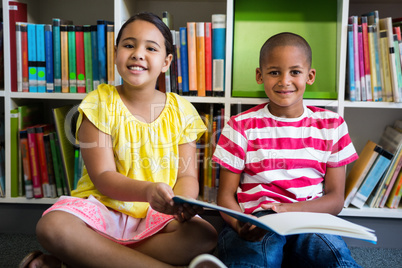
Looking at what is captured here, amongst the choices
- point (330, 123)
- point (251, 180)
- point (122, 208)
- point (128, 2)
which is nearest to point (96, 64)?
point (128, 2)

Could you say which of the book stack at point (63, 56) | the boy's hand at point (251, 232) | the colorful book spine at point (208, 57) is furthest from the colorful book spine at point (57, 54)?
the boy's hand at point (251, 232)

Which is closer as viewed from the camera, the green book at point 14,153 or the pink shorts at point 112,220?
the pink shorts at point 112,220

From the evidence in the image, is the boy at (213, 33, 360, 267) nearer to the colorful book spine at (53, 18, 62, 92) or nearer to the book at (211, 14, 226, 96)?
the book at (211, 14, 226, 96)

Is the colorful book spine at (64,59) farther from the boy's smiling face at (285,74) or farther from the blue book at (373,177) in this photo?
the blue book at (373,177)

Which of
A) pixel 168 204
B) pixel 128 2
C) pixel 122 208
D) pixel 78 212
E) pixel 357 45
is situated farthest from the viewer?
pixel 128 2

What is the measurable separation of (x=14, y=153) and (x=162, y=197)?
795 mm

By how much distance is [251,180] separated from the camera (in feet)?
3.83

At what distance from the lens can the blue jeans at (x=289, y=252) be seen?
0.93 m

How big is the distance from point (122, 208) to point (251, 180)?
14.9 inches

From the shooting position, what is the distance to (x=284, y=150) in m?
1.16

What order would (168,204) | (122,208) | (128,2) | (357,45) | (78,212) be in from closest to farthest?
1. (168,204)
2. (78,212)
3. (122,208)
4. (357,45)
5. (128,2)

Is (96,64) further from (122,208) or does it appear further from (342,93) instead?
(342,93)

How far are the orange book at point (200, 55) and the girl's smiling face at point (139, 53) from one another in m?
0.23

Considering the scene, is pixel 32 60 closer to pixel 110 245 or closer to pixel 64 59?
pixel 64 59
